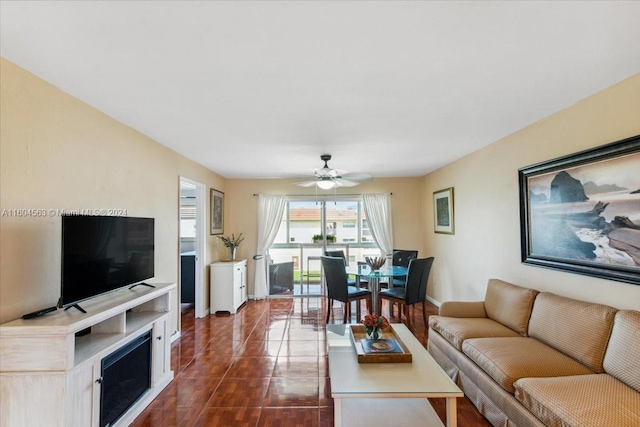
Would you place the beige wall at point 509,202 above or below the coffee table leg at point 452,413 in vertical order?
above

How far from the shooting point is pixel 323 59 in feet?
5.72

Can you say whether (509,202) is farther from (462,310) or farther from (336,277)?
(336,277)

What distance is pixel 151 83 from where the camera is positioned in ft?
6.55

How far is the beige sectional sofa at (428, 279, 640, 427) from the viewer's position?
1.59 m

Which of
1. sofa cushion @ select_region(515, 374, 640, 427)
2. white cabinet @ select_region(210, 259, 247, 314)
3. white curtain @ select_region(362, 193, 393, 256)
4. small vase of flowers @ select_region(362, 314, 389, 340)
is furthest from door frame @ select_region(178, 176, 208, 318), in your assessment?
sofa cushion @ select_region(515, 374, 640, 427)

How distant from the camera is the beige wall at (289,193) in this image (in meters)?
5.88

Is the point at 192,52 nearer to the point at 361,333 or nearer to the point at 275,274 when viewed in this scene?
the point at 361,333

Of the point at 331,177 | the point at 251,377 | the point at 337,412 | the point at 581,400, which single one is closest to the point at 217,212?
the point at 331,177

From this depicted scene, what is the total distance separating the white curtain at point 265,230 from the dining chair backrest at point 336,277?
73.4 inches

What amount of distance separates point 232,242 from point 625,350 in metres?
5.16

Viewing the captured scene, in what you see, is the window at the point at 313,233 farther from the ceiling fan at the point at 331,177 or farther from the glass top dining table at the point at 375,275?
the ceiling fan at the point at 331,177

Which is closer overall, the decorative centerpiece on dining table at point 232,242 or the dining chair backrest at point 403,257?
the dining chair backrest at point 403,257

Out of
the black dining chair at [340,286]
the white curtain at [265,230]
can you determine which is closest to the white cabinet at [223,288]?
the white curtain at [265,230]

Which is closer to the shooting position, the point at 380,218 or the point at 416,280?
the point at 416,280
